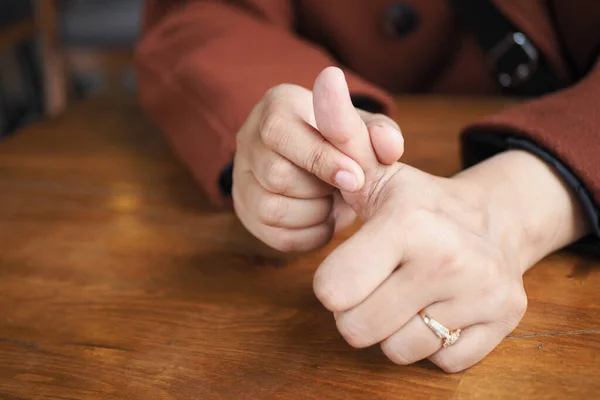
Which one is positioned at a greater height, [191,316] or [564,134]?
[564,134]

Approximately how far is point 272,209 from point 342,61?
452mm

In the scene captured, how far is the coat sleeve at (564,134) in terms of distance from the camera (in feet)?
1.47

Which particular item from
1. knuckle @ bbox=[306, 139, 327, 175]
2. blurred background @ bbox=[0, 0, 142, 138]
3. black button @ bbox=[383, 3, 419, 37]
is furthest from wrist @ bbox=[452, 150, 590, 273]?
blurred background @ bbox=[0, 0, 142, 138]

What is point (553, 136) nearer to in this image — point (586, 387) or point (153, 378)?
point (586, 387)

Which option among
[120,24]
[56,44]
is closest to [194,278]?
[56,44]

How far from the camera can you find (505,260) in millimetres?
390

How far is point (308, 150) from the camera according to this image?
407mm

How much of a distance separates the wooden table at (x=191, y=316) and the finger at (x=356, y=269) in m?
0.05

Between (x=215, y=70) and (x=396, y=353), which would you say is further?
(x=215, y=70)

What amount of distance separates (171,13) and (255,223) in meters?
0.42

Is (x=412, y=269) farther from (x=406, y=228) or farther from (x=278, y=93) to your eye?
(x=278, y=93)

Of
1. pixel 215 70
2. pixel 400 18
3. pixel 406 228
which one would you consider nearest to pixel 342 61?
pixel 400 18

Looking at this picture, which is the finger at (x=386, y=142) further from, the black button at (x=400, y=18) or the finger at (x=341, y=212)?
the black button at (x=400, y=18)

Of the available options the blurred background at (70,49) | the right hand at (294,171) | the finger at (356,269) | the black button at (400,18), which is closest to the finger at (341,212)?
the right hand at (294,171)
